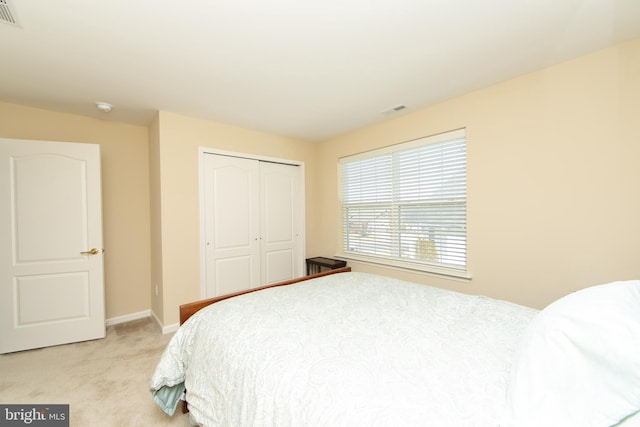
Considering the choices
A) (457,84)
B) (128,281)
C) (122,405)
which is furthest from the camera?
(128,281)

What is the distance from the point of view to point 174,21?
5.05ft

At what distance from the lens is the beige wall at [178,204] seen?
2.84m

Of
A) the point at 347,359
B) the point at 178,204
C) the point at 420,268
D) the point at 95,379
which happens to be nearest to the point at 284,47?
the point at 347,359

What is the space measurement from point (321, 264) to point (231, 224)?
52.3 inches

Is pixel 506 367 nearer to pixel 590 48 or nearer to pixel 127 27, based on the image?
pixel 590 48

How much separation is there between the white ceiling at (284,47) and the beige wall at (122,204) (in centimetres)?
39

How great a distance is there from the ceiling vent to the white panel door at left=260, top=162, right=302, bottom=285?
2.38 metres

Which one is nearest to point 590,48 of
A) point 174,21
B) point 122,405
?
point 174,21

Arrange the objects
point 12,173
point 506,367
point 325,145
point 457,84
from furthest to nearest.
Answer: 1. point 325,145
2. point 12,173
3. point 457,84
4. point 506,367

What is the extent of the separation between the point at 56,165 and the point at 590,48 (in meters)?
4.59

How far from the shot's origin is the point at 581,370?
683mm

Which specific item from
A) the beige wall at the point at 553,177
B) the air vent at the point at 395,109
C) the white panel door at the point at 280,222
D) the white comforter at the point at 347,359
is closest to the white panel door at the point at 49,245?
the white panel door at the point at 280,222

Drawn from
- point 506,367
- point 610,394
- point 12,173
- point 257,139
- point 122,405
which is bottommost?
point 122,405

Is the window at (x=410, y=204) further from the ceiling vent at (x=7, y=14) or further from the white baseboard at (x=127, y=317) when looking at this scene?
the ceiling vent at (x=7, y=14)
